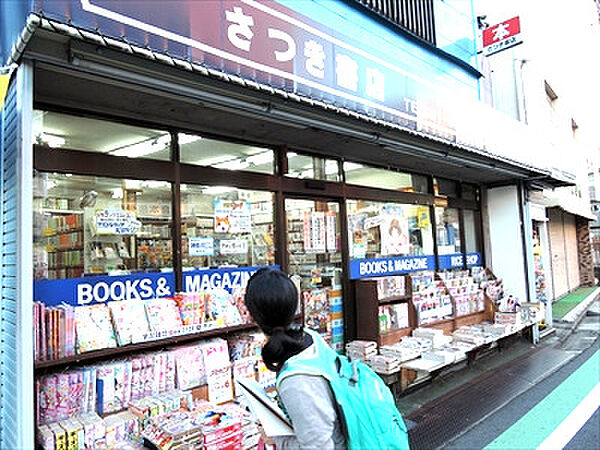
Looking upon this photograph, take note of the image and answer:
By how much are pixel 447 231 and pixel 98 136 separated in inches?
276

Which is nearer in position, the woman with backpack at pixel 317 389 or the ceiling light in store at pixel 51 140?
the woman with backpack at pixel 317 389

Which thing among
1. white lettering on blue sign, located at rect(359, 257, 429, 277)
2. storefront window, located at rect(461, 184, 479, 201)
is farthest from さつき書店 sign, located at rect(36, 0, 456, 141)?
storefront window, located at rect(461, 184, 479, 201)

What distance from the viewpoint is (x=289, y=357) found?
177 cm

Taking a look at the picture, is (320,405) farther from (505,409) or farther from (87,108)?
(505,409)

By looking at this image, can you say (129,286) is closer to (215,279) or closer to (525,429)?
(215,279)

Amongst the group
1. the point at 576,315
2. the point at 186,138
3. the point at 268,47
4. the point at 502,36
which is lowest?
the point at 576,315

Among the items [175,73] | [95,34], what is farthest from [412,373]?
[95,34]

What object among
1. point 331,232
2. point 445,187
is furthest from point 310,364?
point 445,187

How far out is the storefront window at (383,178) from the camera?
22.0 feet

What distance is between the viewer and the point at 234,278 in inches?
190

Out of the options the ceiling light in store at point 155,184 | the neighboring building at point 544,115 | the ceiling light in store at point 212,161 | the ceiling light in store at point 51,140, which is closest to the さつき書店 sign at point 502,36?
the neighboring building at point 544,115

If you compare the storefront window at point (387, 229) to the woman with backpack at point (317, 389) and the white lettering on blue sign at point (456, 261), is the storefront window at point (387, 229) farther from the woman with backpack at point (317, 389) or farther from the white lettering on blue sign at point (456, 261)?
the woman with backpack at point (317, 389)

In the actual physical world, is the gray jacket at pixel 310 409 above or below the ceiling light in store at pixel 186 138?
below

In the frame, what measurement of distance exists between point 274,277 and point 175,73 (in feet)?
6.96
